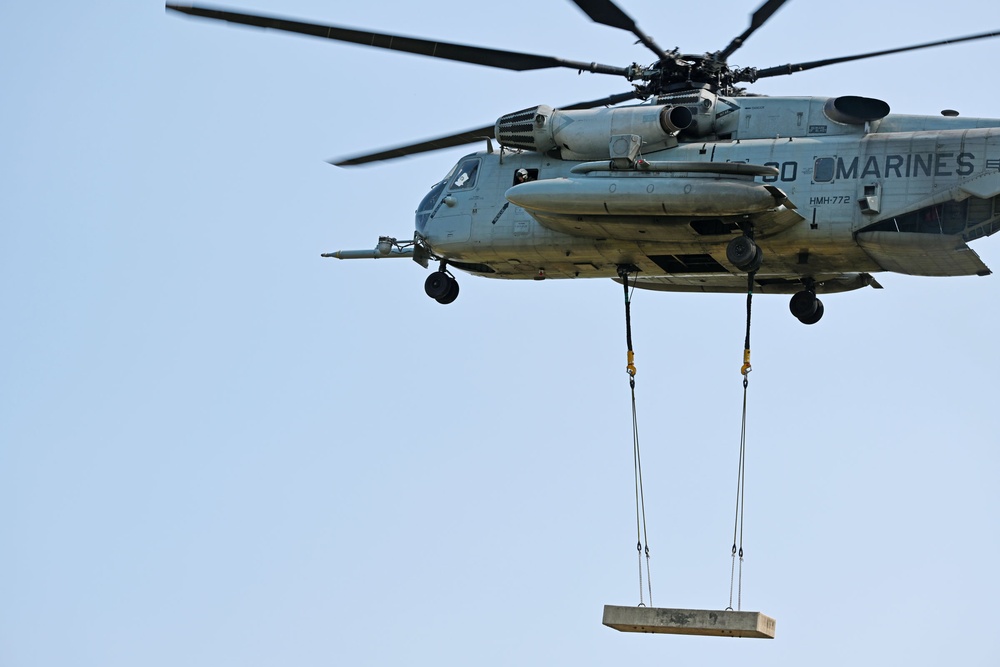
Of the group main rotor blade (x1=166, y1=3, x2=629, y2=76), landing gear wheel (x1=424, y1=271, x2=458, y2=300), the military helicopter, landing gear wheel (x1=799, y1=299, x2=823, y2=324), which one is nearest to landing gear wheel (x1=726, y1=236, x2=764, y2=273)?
the military helicopter

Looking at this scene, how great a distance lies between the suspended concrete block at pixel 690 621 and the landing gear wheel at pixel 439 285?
5.48 m

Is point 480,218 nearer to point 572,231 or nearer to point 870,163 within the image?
point 572,231

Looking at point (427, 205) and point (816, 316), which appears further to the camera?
point (427, 205)

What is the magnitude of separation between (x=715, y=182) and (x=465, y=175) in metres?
4.35

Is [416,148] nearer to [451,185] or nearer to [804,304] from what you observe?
[451,185]

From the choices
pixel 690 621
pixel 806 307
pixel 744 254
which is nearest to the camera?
pixel 690 621

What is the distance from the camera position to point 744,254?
21.7m

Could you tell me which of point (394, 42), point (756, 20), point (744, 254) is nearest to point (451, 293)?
point (394, 42)

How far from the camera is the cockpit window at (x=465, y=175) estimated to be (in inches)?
957

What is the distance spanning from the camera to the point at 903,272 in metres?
22.3

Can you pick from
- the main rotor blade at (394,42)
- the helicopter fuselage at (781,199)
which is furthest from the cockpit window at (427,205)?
the main rotor blade at (394,42)

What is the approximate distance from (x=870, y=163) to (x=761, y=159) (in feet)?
4.24

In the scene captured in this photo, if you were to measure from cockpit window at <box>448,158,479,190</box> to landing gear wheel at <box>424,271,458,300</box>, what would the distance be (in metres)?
1.19

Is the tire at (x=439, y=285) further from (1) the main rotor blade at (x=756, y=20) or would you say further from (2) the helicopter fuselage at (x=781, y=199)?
(1) the main rotor blade at (x=756, y=20)
